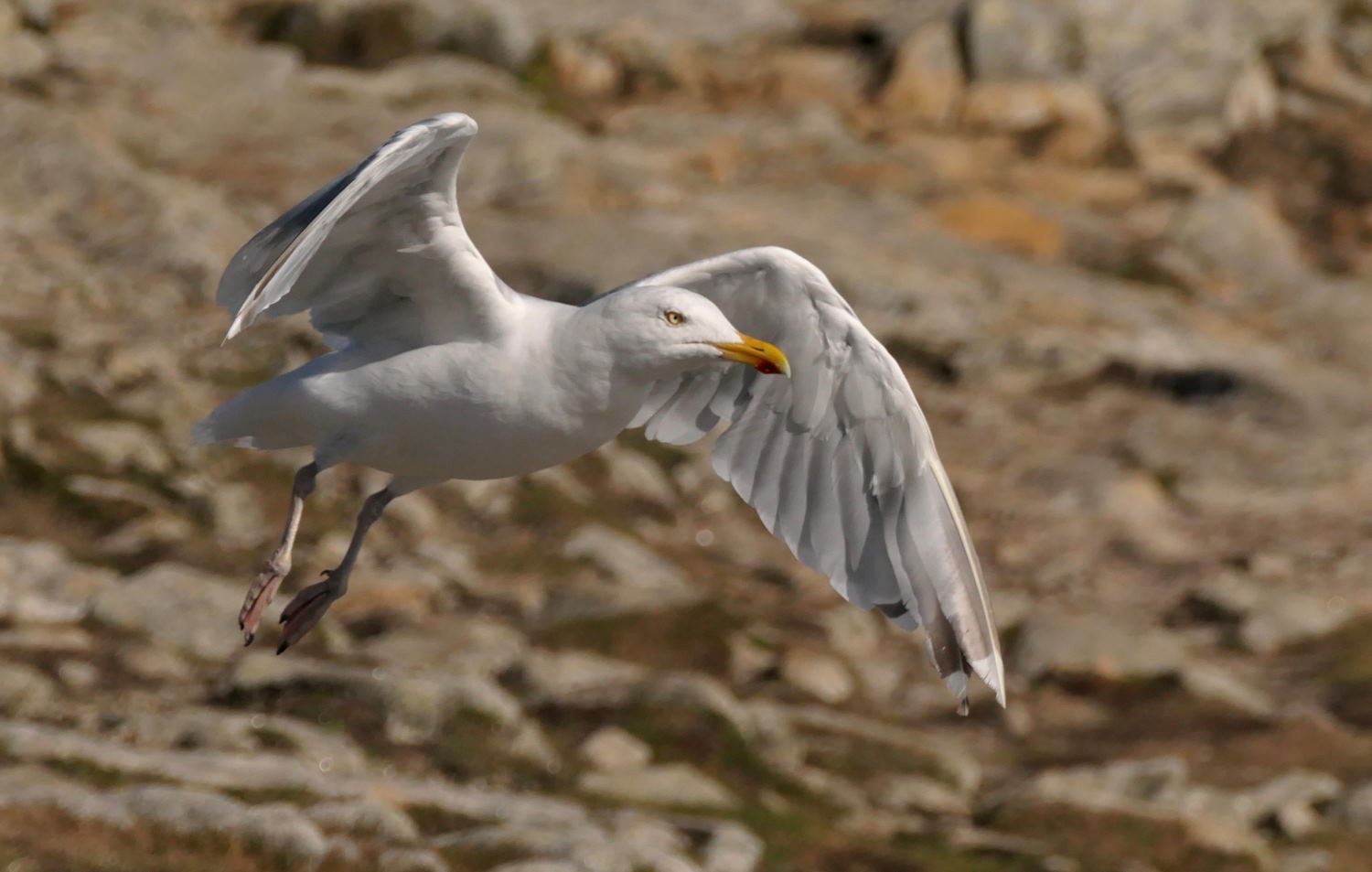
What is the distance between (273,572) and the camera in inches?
419

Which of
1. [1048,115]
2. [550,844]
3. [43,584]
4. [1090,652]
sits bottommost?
[1090,652]

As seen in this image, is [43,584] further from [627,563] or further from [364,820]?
[627,563]

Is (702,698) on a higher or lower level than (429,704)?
lower

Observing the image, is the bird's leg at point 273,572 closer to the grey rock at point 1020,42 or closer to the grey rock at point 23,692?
the grey rock at point 23,692

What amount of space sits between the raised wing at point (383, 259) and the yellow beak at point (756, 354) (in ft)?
4.07

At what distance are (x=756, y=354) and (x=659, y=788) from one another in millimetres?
9291

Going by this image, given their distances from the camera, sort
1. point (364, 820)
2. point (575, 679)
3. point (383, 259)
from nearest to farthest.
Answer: point (383, 259), point (364, 820), point (575, 679)

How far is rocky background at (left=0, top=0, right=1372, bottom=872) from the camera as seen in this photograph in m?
17.5

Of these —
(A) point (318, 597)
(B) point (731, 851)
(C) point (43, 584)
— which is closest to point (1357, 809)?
(B) point (731, 851)

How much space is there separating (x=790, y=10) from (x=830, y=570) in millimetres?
31482

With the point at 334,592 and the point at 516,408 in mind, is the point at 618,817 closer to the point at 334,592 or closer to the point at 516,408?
the point at 334,592

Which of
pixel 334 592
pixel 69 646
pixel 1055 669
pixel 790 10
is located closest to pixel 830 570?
pixel 334 592

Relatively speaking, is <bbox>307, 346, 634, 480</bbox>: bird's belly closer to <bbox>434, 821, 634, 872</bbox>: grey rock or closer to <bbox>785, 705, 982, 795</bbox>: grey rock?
<bbox>434, 821, 634, 872</bbox>: grey rock

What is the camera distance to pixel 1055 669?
24.0 metres
